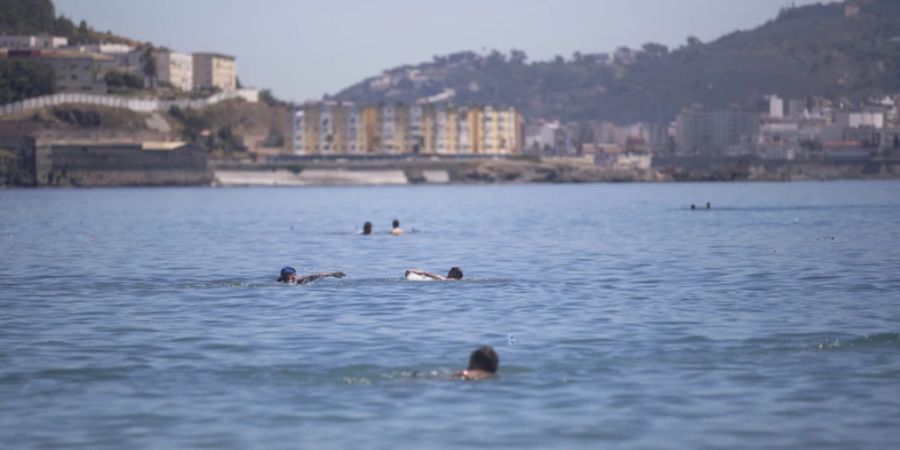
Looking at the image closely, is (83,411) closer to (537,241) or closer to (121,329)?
(121,329)

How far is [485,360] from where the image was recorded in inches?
930

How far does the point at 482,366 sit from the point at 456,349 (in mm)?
3645

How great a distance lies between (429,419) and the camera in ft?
68.9

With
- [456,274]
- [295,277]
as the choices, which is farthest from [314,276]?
[456,274]

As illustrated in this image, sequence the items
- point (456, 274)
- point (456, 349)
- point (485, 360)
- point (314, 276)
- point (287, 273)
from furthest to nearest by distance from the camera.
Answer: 1. point (456, 274)
2. point (287, 273)
3. point (314, 276)
4. point (456, 349)
5. point (485, 360)

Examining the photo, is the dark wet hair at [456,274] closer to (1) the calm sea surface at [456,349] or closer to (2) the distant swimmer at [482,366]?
(1) the calm sea surface at [456,349]

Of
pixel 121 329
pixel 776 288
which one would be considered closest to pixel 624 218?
pixel 776 288

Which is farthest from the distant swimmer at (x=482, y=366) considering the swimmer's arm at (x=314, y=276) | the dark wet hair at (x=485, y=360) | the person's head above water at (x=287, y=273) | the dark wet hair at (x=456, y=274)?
the dark wet hair at (x=456, y=274)

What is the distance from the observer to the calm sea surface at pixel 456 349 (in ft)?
67.4

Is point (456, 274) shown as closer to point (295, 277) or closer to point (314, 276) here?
point (314, 276)

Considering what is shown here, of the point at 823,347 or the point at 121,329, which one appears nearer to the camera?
the point at 823,347

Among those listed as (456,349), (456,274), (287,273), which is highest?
(287,273)

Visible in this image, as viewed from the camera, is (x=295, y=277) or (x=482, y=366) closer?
(x=482, y=366)

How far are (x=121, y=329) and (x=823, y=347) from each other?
44.9ft
